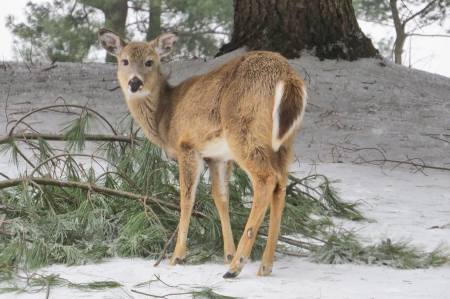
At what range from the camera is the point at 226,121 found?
437 centimetres

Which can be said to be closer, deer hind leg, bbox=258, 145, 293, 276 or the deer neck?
deer hind leg, bbox=258, 145, 293, 276

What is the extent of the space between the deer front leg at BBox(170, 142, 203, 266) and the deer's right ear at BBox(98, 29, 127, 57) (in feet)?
3.61

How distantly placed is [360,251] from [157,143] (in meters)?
1.57

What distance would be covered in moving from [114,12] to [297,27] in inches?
229

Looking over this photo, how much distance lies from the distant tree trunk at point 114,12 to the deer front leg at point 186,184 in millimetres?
9413

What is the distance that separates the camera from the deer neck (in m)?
5.18

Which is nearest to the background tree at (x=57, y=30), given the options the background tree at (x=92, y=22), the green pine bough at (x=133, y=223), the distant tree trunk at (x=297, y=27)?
the background tree at (x=92, y=22)

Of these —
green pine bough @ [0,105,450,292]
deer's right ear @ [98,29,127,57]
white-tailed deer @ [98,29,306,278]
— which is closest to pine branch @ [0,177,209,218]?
green pine bough @ [0,105,450,292]

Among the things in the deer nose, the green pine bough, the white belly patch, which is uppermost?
the deer nose

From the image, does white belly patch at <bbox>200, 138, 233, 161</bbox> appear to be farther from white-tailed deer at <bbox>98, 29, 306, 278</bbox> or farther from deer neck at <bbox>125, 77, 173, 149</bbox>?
deer neck at <bbox>125, 77, 173, 149</bbox>

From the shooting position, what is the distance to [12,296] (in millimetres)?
3869

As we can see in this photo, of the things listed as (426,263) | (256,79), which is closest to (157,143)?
(256,79)

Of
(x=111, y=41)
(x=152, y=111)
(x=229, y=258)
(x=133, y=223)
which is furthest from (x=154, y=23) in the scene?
(x=229, y=258)

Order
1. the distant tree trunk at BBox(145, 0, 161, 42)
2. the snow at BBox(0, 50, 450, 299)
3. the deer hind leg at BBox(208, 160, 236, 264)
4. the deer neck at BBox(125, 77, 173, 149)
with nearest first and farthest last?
the snow at BBox(0, 50, 450, 299) < the deer hind leg at BBox(208, 160, 236, 264) < the deer neck at BBox(125, 77, 173, 149) < the distant tree trunk at BBox(145, 0, 161, 42)
